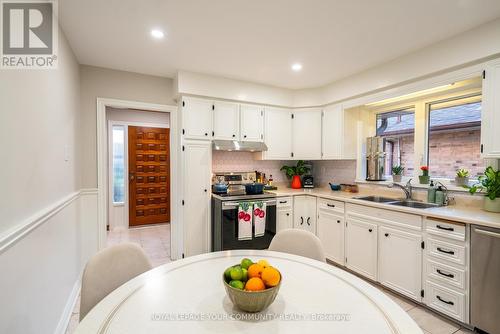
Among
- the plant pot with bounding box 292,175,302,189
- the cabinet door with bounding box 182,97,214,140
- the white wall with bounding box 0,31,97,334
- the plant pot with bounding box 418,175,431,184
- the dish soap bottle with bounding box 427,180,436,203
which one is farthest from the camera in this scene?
the plant pot with bounding box 292,175,302,189

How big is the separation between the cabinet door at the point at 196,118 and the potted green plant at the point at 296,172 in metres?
1.50

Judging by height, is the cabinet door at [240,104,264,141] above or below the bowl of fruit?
above

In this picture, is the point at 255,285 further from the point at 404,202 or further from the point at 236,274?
the point at 404,202

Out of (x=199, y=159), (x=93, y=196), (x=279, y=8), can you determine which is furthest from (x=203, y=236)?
(x=279, y=8)

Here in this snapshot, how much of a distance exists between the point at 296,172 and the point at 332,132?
0.89 meters

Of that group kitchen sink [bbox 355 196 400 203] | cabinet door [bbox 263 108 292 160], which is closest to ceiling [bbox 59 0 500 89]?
cabinet door [bbox 263 108 292 160]

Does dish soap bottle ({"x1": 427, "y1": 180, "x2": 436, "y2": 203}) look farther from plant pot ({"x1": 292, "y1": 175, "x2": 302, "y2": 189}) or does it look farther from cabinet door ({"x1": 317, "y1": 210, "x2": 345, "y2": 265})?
plant pot ({"x1": 292, "y1": 175, "x2": 302, "y2": 189})

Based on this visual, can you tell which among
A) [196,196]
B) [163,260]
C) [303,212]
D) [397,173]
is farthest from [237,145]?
[397,173]

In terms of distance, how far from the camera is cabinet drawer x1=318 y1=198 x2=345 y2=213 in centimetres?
311

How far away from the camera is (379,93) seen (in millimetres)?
3043

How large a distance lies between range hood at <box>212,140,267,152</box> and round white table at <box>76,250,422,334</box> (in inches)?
86.6

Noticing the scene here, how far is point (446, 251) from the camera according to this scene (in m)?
2.11

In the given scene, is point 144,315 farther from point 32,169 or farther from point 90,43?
point 90,43

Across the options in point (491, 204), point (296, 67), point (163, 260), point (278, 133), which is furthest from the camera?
point (278, 133)
